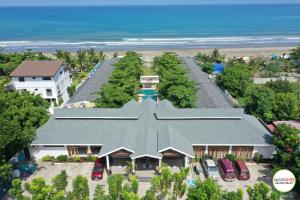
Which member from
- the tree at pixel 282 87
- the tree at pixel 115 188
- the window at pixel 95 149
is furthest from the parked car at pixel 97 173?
the tree at pixel 282 87

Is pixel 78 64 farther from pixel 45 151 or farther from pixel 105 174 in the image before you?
pixel 105 174

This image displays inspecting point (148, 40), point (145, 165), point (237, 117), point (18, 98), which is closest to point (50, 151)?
point (18, 98)

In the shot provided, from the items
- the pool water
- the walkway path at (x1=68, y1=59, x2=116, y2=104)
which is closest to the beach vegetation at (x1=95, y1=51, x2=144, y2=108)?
the pool water

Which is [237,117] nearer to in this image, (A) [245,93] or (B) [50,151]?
(A) [245,93]

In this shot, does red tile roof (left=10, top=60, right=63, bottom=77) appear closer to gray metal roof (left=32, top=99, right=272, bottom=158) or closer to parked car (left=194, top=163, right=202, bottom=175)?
gray metal roof (left=32, top=99, right=272, bottom=158)

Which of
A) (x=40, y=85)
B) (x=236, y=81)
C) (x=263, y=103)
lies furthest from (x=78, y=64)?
(x=263, y=103)

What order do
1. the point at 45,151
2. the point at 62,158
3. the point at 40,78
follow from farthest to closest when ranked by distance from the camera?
the point at 40,78 → the point at 45,151 → the point at 62,158

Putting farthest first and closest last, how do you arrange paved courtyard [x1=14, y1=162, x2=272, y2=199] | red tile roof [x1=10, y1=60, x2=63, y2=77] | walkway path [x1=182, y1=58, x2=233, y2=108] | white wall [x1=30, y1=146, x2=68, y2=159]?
1. red tile roof [x1=10, y1=60, x2=63, y2=77]
2. walkway path [x1=182, y1=58, x2=233, y2=108]
3. white wall [x1=30, y1=146, x2=68, y2=159]
4. paved courtyard [x1=14, y1=162, x2=272, y2=199]
